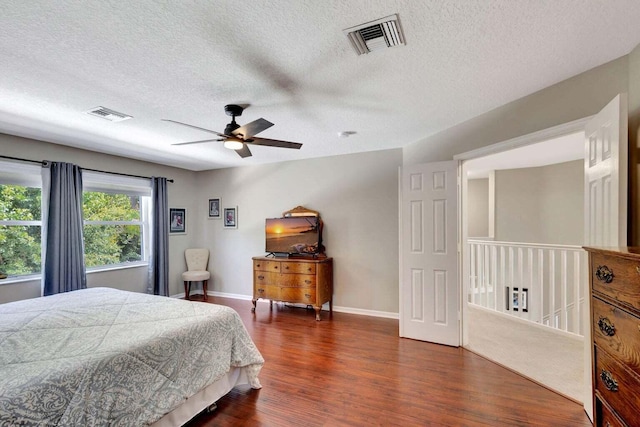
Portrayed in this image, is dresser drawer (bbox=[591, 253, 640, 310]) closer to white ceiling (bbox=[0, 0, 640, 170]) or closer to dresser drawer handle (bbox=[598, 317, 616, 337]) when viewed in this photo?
dresser drawer handle (bbox=[598, 317, 616, 337])

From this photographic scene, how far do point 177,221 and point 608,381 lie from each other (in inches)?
228

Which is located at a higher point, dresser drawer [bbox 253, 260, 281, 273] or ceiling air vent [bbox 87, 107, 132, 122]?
ceiling air vent [bbox 87, 107, 132, 122]

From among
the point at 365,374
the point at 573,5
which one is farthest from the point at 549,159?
the point at 365,374

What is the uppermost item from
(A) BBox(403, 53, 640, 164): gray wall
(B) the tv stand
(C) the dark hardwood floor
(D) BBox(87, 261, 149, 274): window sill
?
(A) BBox(403, 53, 640, 164): gray wall

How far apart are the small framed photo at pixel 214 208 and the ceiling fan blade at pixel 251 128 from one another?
11.2 feet

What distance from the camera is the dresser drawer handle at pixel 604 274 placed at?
1307mm

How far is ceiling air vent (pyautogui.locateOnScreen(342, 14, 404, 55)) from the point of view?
151 cm

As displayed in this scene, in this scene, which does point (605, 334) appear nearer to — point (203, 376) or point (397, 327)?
point (203, 376)

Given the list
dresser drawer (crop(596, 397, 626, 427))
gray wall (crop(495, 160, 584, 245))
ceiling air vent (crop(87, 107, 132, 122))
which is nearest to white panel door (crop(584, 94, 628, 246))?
dresser drawer (crop(596, 397, 626, 427))

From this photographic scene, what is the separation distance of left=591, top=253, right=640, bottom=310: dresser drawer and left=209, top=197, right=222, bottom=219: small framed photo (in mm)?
5347

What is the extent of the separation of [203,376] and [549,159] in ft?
19.7

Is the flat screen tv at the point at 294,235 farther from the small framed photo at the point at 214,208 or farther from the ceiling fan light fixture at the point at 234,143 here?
the ceiling fan light fixture at the point at 234,143

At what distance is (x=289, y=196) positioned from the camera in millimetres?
4953

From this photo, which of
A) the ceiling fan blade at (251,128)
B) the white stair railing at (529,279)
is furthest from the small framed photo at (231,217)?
the white stair railing at (529,279)
